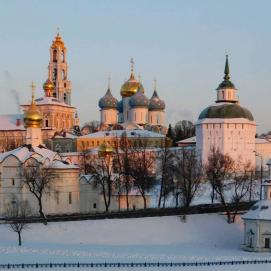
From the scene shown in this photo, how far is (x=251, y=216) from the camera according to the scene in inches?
1759

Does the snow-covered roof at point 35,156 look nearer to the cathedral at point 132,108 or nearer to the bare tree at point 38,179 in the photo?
the bare tree at point 38,179

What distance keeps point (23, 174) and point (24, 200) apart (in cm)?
190

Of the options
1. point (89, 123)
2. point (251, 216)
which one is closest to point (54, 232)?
point (251, 216)

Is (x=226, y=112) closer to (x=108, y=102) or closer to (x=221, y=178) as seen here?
(x=221, y=178)

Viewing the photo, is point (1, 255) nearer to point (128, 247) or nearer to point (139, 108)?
point (128, 247)

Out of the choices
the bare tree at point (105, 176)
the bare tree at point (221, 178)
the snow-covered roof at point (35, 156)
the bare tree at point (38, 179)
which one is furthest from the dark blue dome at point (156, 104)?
the bare tree at point (38, 179)

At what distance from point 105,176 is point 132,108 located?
172 feet

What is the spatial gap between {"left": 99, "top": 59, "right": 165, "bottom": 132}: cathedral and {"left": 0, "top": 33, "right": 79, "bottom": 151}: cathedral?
591cm

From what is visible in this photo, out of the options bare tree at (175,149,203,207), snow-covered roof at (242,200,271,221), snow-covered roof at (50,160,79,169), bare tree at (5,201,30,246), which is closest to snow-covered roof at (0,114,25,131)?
bare tree at (175,149,203,207)

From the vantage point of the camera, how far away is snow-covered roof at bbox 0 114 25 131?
107812 millimetres

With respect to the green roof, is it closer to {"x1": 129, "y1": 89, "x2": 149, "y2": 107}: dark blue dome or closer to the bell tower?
{"x1": 129, "y1": 89, "x2": 149, "y2": 107}: dark blue dome

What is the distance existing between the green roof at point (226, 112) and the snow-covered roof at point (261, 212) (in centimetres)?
3413

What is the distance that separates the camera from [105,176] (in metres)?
57.2

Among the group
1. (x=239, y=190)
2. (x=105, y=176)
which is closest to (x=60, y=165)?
(x=105, y=176)
